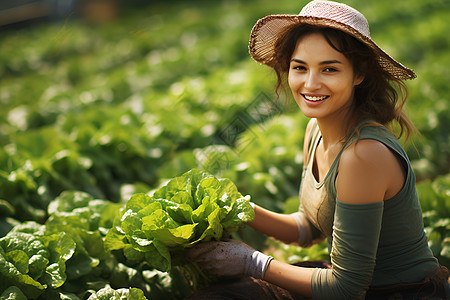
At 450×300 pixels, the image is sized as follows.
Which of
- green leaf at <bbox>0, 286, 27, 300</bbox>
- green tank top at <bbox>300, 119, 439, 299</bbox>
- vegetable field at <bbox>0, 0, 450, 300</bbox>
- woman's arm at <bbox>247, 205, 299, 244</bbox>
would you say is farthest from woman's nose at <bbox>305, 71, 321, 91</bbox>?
green leaf at <bbox>0, 286, 27, 300</bbox>

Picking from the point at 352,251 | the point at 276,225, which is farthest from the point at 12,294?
the point at 352,251

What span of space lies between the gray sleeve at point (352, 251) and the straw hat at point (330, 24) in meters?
0.50

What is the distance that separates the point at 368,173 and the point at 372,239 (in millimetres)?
226

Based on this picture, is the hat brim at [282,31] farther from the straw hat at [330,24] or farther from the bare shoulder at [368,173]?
the bare shoulder at [368,173]

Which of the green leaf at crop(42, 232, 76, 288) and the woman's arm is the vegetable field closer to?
the green leaf at crop(42, 232, 76, 288)

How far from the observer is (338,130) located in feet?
5.74

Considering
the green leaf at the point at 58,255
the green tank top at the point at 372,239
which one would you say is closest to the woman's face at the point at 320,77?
A: the green tank top at the point at 372,239

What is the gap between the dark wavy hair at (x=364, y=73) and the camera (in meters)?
1.60

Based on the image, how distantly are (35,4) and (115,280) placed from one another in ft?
45.1

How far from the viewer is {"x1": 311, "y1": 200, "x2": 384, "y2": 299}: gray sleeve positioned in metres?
1.52

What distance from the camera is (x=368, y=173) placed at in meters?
1.50

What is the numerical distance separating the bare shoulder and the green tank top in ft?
0.08

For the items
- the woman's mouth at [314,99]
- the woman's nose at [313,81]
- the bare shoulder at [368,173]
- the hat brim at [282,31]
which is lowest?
the bare shoulder at [368,173]

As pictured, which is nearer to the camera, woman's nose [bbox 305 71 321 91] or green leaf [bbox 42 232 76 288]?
woman's nose [bbox 305 71 321 91]
